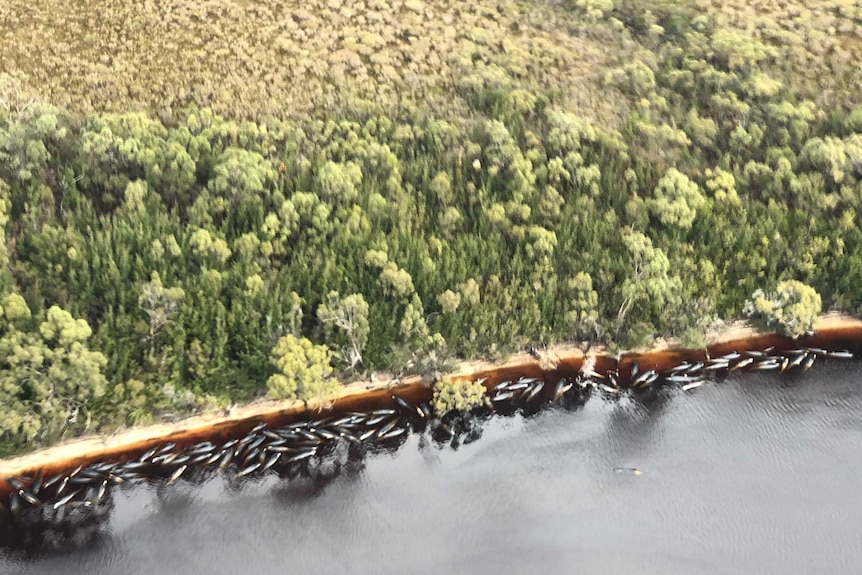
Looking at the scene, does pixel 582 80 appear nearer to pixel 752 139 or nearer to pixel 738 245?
pixel 752 139

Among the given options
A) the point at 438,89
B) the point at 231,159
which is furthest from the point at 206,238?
the point at 438,89

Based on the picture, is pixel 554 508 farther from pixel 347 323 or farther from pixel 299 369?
pixel 299 369

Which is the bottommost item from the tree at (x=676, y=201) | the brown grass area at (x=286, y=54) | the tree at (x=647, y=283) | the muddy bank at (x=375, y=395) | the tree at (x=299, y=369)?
the muddy bank at (x=375, y=395)

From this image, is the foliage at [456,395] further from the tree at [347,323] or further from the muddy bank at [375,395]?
the tree at [347,323]

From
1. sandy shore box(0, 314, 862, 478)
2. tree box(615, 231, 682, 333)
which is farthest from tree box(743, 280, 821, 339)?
tree box(615, 231, 682, 333)

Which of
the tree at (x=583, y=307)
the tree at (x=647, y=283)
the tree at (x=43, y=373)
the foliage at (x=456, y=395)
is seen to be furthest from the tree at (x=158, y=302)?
the tree at (x=647, y=283)

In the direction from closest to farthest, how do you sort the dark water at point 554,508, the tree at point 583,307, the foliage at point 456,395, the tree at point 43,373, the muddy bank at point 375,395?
the tree at point 43,373 → the dark water at point 554,508 → the muddy bank at point 375,395 → the foliage at point 456,395 → the tree at point 583,307

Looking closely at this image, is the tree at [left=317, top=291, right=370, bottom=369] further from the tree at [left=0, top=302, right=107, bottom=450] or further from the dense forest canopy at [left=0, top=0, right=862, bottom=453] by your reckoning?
the tree at [left=0, top=302, right=107, bottom=450]
